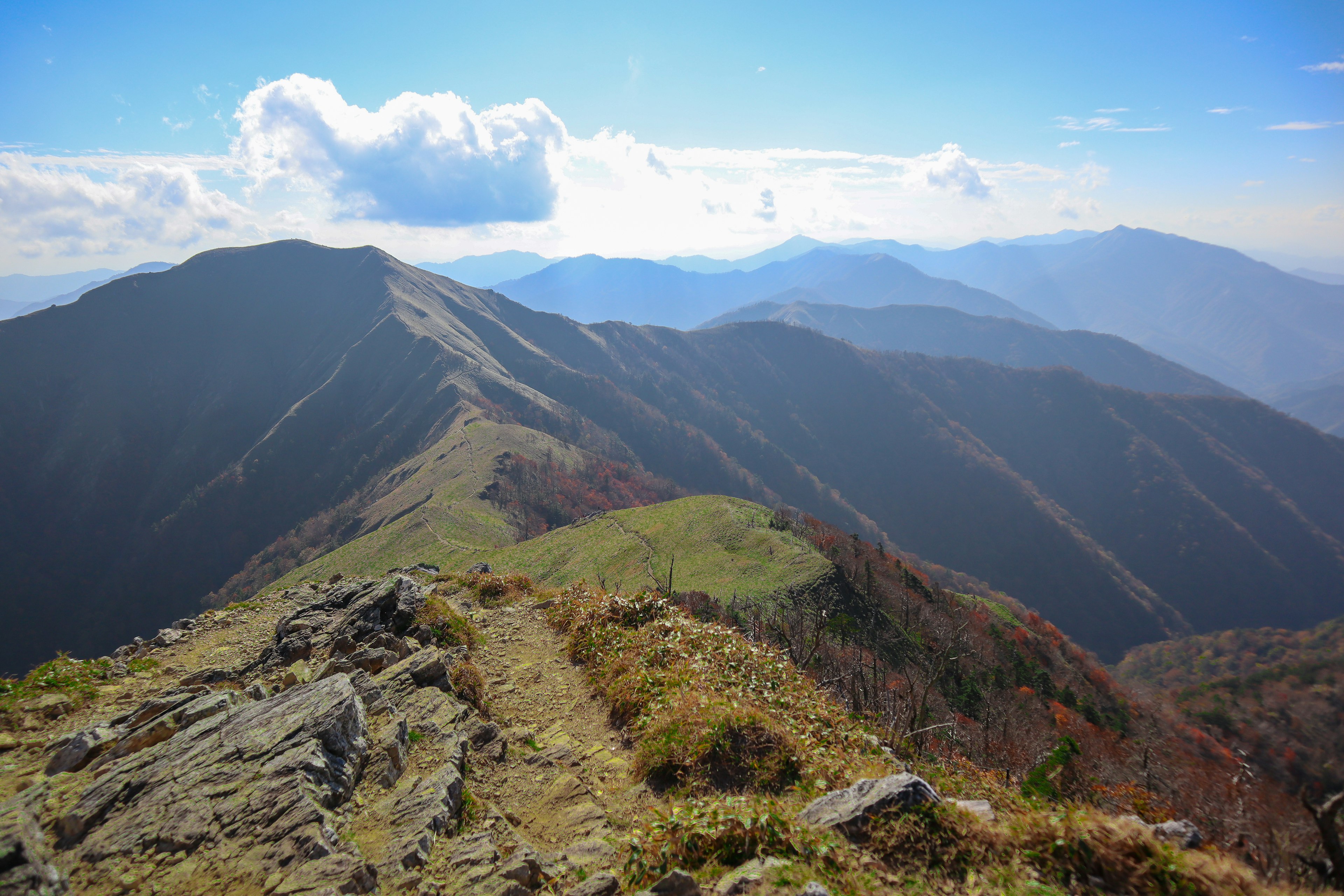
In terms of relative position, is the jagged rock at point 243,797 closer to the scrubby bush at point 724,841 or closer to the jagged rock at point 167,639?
the scrubby bush at point 724,841

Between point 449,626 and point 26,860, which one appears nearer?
point 26,860

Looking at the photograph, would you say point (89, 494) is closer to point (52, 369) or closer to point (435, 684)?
point (52, 369)

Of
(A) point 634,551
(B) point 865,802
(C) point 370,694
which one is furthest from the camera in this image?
(A) point 634,551

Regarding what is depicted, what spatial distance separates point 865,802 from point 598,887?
3.84 meters

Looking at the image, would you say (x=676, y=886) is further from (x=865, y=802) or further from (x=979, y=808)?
(x=979, y=808)

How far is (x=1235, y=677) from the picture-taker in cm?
8056

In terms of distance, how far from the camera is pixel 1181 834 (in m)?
7.88

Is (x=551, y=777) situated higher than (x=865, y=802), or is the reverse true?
(x=865, y=802)

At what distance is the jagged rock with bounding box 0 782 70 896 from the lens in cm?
652

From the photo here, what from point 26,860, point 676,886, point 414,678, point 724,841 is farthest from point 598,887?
point 414,678

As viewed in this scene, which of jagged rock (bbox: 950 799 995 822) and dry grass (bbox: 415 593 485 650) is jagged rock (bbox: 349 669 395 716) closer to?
dry grass (bbox: 415 593 485 650)

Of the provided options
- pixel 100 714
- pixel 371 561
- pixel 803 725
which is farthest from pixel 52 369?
pixel 803 725

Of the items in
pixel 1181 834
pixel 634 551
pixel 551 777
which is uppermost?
pixel 1181 834

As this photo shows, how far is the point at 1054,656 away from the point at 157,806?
78273 millimetres
